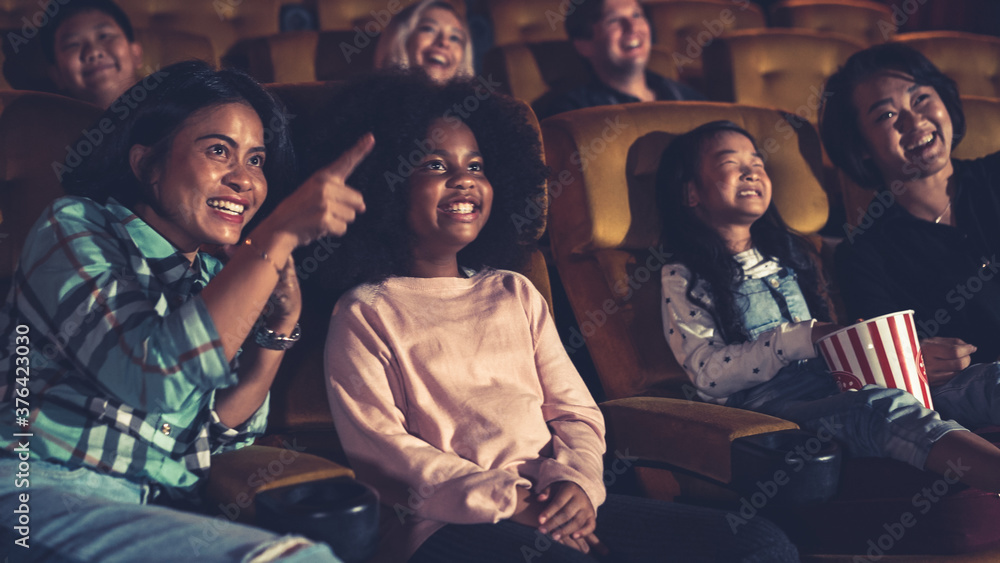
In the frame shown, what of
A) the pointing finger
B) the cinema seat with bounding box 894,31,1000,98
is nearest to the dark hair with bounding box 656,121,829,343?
the pointing finger

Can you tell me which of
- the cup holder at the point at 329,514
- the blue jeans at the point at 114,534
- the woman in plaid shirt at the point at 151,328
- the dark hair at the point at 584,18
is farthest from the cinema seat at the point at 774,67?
the blue jeans at the point at 114,534

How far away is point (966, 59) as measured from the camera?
3180 mm

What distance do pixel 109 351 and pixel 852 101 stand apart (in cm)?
180

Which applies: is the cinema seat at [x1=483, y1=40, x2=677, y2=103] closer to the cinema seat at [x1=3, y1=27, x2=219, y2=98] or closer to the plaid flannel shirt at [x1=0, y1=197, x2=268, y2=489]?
the cinema seat at [x1=3, y1=27, x2=219, y2=98]

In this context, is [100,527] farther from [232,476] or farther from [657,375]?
[657,375]

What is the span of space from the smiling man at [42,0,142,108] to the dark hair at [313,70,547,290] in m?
1.09

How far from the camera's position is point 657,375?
1.63 m

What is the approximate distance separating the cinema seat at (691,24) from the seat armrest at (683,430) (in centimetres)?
264

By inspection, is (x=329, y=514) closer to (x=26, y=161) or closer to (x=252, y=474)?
(x=252, y=474)

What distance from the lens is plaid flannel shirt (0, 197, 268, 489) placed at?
955 millimetres

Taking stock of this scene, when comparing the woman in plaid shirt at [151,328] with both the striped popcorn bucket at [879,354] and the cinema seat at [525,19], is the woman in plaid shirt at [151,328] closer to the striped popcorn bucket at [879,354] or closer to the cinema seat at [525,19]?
the striped popcorn bucket at [879,354]

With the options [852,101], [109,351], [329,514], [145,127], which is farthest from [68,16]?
[852,101]

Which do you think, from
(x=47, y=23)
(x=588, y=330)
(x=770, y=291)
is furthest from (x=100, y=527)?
(x=47, y=23)

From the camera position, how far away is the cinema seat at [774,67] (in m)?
2.91
